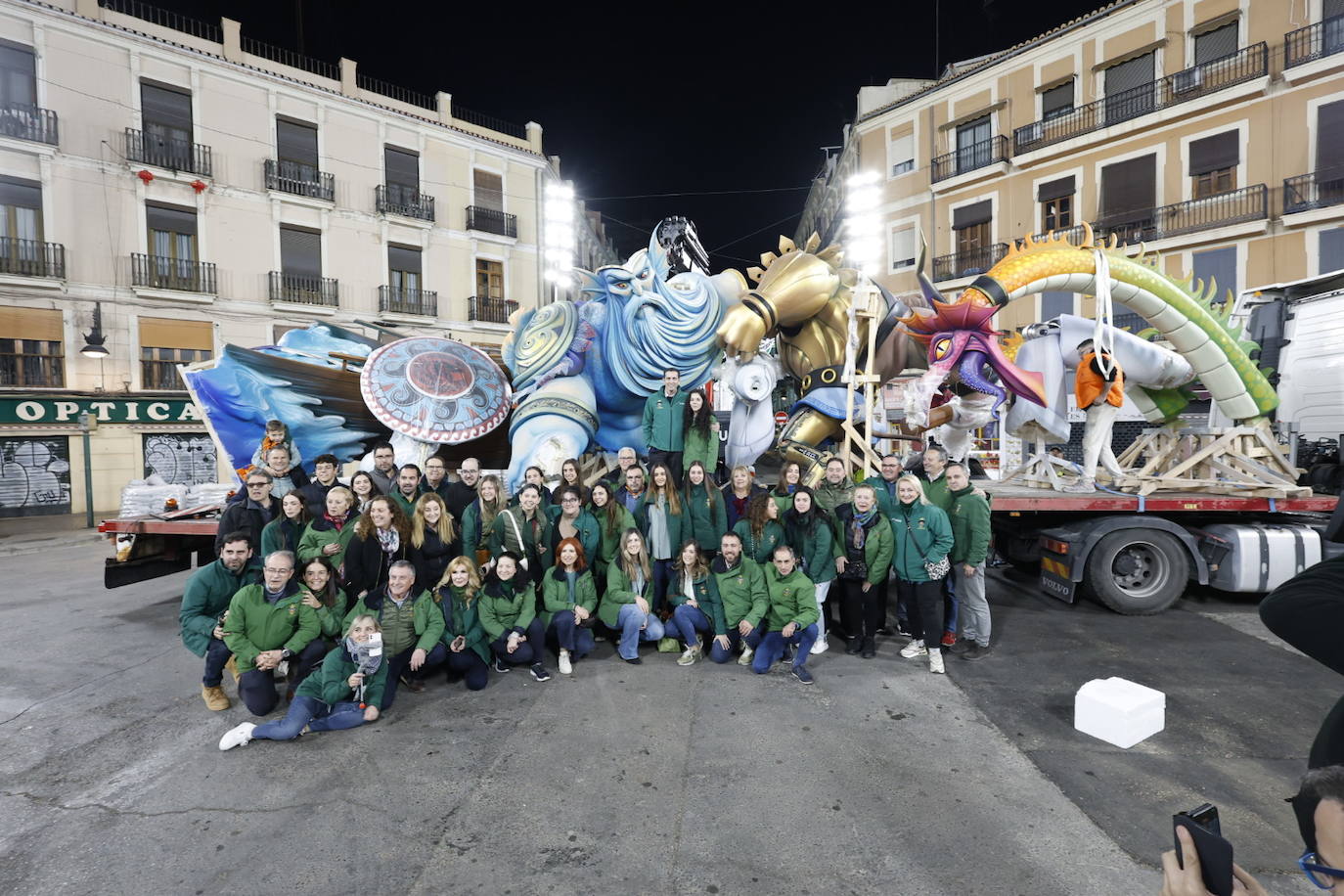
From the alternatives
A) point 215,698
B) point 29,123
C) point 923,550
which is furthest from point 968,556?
point 29,123

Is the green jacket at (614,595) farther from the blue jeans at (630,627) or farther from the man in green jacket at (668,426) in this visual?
the man in green jacket at (668,426)

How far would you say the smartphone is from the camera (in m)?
0.95

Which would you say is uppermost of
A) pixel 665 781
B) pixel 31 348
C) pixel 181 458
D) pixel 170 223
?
pixel 170 223

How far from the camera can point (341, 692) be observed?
3.68 metres

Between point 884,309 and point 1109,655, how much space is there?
3.93 m

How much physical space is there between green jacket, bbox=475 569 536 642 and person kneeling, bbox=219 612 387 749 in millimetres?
692

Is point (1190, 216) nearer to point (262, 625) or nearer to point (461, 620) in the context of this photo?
point (461, 620)

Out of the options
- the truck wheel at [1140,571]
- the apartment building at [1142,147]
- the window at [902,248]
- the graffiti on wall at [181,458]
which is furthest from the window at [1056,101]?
the graffiti on wall at [181,458]

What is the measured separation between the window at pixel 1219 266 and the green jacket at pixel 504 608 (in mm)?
17105

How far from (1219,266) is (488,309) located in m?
18.1

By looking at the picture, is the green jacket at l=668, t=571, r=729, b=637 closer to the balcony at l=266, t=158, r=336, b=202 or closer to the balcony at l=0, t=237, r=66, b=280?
the balcony at l=0, t=237, r=66, b=280

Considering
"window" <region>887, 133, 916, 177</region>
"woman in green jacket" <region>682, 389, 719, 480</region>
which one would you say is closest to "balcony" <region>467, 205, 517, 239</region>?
"window" <region>887, 133, 916, 177</region>

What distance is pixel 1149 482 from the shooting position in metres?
5.84

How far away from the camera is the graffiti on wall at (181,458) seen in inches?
548
